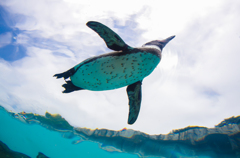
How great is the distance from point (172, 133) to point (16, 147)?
5807 cm

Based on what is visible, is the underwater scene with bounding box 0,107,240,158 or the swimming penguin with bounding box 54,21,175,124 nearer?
the swimming penguin with bounding box 54,21,175,124

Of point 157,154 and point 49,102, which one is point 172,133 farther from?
point 49,102

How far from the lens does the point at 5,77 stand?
1630 centimetres

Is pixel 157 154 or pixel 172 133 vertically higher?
pixel 172 133

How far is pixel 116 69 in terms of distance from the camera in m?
3.04

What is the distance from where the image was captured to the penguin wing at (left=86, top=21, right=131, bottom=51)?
2.64 m

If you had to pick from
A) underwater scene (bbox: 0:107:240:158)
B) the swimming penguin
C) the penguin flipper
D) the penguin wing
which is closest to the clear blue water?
underwater scene (bbox: 0:107:240:158)

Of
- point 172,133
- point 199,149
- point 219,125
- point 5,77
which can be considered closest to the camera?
point 219,125

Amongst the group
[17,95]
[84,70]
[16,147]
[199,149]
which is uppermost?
[17,95]

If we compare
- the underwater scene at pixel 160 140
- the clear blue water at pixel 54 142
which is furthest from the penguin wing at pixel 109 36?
the clear blue water at pixel 54 142

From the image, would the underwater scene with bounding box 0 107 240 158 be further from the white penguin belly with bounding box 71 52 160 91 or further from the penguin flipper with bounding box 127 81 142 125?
the white penguin belly with bounding box 71 52 160 91

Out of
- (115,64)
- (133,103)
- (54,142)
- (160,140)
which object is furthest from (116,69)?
(54,142)

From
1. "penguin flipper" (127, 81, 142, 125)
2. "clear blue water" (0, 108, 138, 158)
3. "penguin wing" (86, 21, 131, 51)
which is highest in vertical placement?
"penguin wing" (86, 21, 131, 51)

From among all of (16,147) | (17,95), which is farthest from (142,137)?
(16,147)
